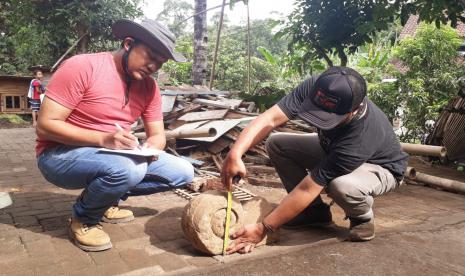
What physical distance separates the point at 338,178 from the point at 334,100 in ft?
1.74

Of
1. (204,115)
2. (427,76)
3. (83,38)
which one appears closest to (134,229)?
(204,115)

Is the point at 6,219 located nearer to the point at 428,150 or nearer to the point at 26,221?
the point at 26,221

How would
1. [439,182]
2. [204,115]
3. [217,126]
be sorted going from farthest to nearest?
[204,115], [217,126], [439,182]

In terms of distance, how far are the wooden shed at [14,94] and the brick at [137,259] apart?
32.5ft

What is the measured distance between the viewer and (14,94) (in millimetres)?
10945

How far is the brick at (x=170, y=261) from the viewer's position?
2204 millimetres

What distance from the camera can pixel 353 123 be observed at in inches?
93.0

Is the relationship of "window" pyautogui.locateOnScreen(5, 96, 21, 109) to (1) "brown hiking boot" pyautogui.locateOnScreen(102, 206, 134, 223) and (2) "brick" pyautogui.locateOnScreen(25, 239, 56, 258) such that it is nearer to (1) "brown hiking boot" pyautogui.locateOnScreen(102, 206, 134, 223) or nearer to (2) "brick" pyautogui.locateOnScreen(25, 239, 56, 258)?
(1) "brown hiking boot" pyautogui.locateOnScreen(102, 206, 134, 223)

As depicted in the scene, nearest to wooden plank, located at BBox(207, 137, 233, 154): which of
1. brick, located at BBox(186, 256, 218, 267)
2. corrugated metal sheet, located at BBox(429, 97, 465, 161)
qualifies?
brick, located at BBox(186, 256, 218, 267)

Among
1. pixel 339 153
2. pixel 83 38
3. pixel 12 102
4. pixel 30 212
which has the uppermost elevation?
pixel 83 38

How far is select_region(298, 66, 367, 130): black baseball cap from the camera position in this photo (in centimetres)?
217

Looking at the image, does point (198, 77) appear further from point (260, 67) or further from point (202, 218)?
point (260, 67)

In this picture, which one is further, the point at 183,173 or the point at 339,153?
the point at 183,173

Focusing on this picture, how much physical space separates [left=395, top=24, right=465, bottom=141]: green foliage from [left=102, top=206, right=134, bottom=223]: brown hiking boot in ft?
17.6
